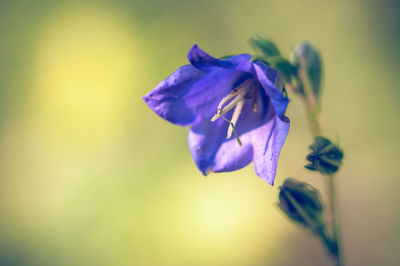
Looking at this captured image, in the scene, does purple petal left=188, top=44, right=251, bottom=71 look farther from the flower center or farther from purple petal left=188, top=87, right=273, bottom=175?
purple petal left=188, top=87, right=273, bottom=175

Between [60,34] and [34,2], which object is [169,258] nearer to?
[60,34]

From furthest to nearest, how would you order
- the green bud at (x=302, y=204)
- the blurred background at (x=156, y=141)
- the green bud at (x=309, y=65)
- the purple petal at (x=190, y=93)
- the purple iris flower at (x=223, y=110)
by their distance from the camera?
the blurred background at (x=156, y=141)
the green bud at (x=309, y=65)
the green bud at (x=302, y=204)
the purple petal at (x=190, y=93)
the purple iris flower at (x=223, y=110)

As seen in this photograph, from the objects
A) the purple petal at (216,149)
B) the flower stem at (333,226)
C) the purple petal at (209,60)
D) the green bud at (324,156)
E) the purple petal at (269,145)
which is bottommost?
the flower stem at (333,226)

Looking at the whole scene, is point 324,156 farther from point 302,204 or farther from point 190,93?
point 190,93

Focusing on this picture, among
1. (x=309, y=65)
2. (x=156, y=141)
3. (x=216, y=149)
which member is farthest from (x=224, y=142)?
(x=156, y=141)

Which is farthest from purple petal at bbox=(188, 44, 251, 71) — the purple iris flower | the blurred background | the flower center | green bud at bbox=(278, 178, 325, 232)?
the blurred background

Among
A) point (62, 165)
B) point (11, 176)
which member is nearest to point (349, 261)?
point (62, 165)

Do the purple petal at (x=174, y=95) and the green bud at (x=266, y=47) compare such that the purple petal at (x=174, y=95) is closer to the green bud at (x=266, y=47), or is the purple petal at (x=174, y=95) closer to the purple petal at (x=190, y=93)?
the purple petal at (x=190, y=93)

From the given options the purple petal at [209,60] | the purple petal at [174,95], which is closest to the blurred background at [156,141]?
the purple petal at [174,95]
